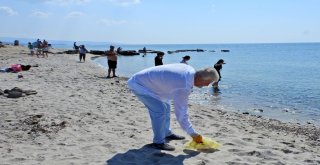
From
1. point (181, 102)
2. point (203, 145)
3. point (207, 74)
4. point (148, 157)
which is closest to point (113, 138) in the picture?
point (148, 157)

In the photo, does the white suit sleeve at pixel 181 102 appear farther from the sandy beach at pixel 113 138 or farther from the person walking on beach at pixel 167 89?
the sandy beach at pixel 113 138

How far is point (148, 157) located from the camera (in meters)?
5.61

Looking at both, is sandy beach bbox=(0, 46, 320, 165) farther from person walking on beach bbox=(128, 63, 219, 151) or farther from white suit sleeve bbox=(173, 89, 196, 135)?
white suit sleeve bbox=(173, 89, 196, 135)

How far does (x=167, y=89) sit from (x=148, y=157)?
101 centimetres

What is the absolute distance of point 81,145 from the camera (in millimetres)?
6152

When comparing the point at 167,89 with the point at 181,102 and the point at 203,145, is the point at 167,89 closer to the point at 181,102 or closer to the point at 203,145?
the point at 181,102

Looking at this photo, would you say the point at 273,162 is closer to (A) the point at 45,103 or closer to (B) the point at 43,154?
(B) the point at 43,154

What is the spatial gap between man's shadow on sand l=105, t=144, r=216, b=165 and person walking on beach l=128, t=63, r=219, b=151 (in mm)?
208

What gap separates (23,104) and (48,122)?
6.90 feet

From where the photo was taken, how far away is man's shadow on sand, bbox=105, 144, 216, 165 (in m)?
5.43

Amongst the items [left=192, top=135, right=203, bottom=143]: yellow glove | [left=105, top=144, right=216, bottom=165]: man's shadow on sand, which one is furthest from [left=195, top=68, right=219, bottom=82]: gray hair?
[left=105, top=144, right=216, bottom=165]: man's shadow on sand

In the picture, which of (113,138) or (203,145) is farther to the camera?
(113,138)

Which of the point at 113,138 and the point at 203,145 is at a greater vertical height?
the point at 203,145

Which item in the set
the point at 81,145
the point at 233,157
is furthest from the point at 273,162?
the point at 81,145
